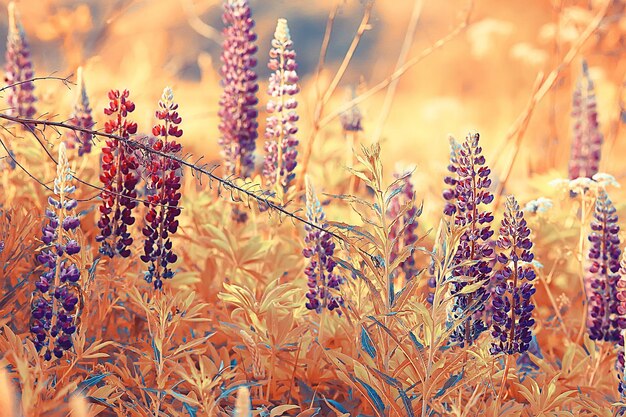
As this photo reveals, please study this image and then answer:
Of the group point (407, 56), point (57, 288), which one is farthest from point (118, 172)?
point (407, 56)

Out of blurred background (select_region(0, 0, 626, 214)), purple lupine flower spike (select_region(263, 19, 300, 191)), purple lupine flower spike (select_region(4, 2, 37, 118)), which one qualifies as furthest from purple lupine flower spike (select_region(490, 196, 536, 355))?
blurred background (select_region(0, 0, 626, 214))

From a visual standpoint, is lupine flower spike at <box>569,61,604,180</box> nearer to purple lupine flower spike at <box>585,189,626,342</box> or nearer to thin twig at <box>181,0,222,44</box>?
purple lupine flower spike at <box>585,189,626,342</box>

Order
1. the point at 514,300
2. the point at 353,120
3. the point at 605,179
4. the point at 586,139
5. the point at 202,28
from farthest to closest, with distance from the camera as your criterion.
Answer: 1. the point at 202,28
2. the point at 586,139
3. the point at 353,120
4. the point at 605,179
5. the point at 514,300

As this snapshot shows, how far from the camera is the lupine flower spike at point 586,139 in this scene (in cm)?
311

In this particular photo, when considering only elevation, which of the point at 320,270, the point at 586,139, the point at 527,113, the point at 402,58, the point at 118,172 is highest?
the point at 402,58

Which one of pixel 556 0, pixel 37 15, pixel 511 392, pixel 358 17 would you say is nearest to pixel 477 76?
pixel 358 17

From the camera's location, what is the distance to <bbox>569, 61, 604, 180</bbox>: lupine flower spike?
10.2 ft

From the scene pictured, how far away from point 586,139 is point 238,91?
1.53 metres

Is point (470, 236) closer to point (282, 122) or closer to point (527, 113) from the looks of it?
point (282, 122)

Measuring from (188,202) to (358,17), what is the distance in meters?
7.91

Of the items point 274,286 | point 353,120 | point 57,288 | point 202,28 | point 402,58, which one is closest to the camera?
Answer: point 57,288

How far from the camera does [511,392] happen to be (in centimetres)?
163

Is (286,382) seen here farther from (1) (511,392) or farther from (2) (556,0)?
(2) (556,0)

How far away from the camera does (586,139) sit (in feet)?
10.4
